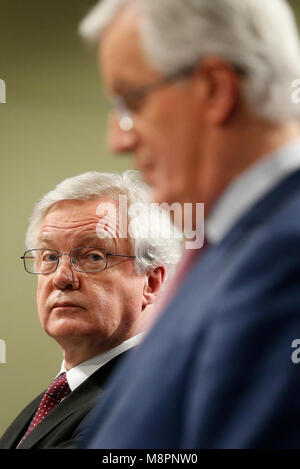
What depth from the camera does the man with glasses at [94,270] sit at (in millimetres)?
1449

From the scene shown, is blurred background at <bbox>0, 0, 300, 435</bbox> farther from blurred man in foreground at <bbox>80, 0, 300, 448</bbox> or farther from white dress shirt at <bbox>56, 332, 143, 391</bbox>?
blurred man in foreground at <bbox>80, 0, 300, 448</bbox>

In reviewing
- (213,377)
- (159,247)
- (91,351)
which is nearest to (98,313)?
(91,351)

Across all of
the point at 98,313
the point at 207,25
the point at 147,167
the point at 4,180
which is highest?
the point at 4,180

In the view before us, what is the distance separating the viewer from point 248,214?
1.89 ft

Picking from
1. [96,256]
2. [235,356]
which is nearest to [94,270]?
[96,256]

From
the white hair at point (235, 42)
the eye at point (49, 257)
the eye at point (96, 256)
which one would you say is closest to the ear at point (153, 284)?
the eye at point (96, 256)

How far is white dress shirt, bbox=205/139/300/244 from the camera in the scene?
58 cm

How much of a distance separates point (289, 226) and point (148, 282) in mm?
1031

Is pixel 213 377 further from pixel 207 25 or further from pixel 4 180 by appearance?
pixel 4 180

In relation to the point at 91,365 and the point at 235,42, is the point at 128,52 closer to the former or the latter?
the point at 235,42

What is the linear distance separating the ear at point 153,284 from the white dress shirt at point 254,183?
940 millimetres

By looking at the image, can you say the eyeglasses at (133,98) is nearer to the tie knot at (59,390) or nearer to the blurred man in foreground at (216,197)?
the blurred man in foreground at (216,197)

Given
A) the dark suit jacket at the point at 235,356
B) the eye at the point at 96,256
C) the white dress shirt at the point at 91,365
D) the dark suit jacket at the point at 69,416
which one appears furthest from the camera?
the eye at the point at 96,256

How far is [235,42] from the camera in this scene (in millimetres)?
604
